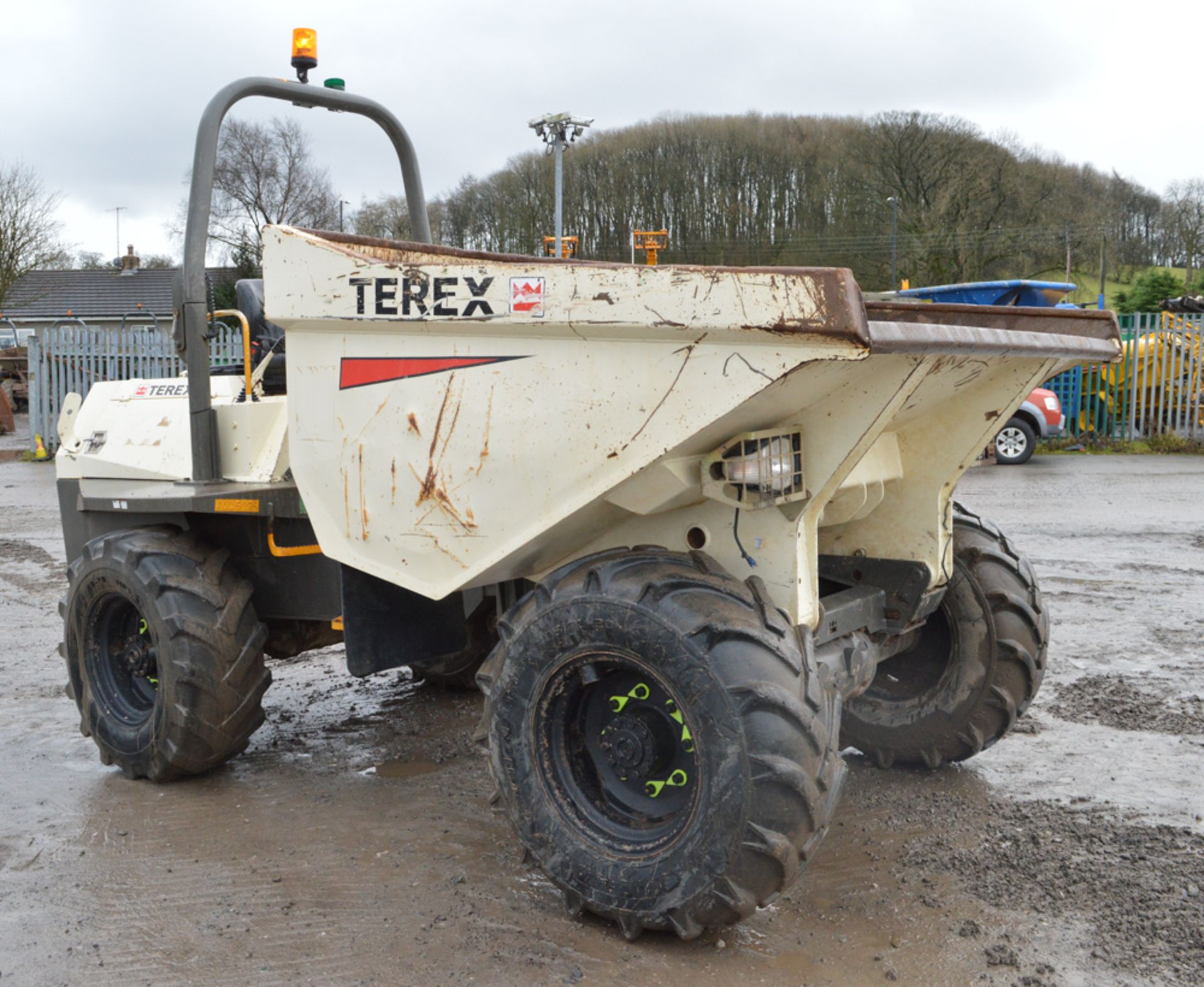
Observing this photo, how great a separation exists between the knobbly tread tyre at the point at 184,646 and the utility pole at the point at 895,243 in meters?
26.6

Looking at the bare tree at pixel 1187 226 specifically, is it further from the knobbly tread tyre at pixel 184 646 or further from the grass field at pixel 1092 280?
the knobbly tread tyre at pixel 184 646

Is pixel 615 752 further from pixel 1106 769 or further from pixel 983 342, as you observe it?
pixel 1106 769

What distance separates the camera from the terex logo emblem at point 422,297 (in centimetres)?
304

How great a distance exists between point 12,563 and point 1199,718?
Result: 8186 millimetres

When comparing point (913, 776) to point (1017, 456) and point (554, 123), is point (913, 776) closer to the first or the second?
point (1017, 456)

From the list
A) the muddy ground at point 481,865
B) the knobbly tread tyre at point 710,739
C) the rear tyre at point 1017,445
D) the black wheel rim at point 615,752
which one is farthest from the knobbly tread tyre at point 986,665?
the rear tyre at point 1017,445

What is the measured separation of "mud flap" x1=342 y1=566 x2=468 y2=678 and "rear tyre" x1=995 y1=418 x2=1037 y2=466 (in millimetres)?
13067

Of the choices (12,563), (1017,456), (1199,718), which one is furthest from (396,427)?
(1017,456)

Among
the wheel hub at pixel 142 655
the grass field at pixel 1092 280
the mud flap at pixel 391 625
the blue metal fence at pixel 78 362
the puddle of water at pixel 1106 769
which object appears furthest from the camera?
the grass field at pixel 1092 280

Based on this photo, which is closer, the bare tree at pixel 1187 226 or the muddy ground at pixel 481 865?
the muddy ground at pixel 481 865

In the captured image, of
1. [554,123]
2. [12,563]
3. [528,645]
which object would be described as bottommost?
[12,563]

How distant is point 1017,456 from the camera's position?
1573 cm

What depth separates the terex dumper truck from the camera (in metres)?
2.77

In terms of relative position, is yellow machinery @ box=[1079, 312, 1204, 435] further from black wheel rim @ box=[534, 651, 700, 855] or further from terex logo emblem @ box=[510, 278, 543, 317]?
terex logo emblem @ box=[510, 278, 543, 317]
